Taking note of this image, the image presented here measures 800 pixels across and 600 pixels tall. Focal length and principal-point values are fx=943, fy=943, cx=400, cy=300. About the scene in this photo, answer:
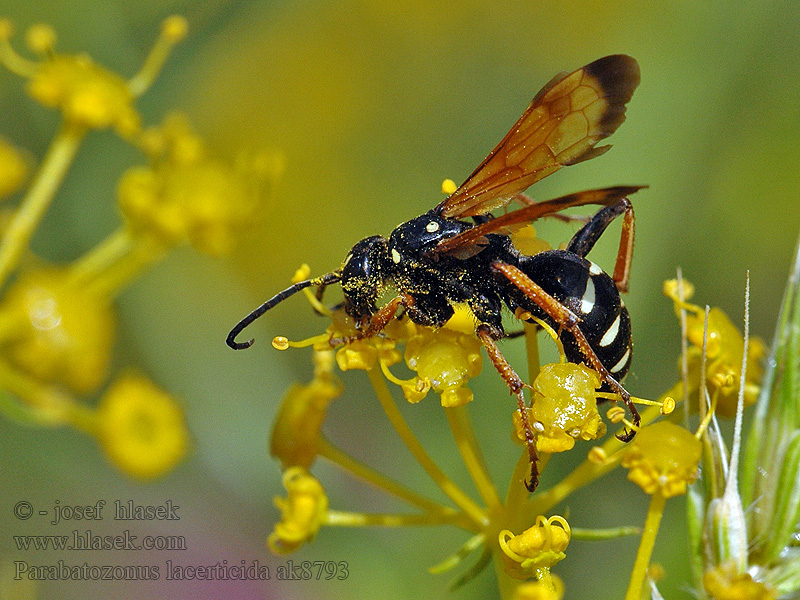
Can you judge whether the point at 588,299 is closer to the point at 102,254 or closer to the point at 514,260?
the point at 514,260

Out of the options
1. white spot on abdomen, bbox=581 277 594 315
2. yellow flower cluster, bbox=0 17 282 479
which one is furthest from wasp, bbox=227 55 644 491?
yellow flower cluster, bbox=0 17 282 479

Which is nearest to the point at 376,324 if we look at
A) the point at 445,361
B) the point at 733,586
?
the point at 445,361

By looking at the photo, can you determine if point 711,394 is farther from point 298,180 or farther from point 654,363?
point 298,180

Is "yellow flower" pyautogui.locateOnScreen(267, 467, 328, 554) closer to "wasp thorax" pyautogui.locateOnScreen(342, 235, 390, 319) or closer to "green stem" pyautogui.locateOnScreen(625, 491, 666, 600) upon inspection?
"wasp thorax" pyautogui.locateOnScreen(342, 235, 390, 319)

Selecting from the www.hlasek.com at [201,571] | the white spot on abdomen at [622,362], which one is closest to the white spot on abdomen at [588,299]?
the white spot on abdomen at [622,362]

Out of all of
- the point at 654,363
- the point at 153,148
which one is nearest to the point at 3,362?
the point at 153,148

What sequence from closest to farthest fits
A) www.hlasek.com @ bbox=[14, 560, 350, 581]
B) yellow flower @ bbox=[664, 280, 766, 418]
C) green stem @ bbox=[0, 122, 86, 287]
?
green stem @ bbox=[0, 122, 86, 287] → yellow flower @ bbox=[664, 280, 766, 418] → www.hlasek.com @ bbox=[14, 560, 350, 581]
